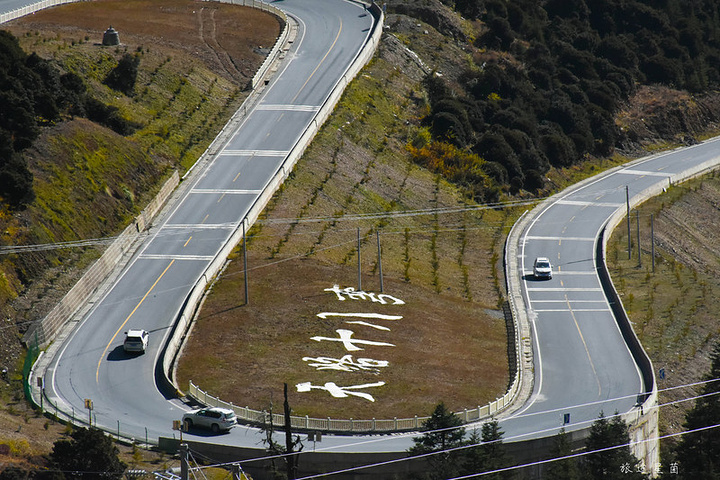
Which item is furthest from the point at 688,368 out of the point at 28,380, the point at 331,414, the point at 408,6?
the point at 408,6

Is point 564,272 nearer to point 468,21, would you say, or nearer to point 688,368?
point 688,368

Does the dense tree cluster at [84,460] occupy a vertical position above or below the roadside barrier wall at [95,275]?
→ above

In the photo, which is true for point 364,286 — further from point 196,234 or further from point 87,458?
point 87,458

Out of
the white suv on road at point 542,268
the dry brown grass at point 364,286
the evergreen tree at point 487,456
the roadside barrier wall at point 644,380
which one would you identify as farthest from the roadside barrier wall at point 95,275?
the roadside barrier wall at point 644,380

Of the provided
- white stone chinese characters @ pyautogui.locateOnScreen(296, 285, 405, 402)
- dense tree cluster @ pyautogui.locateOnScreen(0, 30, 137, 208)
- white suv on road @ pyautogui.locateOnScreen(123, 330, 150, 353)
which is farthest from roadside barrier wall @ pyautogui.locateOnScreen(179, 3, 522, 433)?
dense tree cluster @ pyautogui.locateOnScreen(0, 30, 137, 208)

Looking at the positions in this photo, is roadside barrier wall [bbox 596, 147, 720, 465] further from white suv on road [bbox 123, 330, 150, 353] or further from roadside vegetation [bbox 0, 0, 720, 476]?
white suv on road [bbox 123, 330, 150, 353]

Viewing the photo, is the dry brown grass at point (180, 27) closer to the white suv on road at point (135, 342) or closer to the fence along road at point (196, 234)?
the fence along road at point (196, 234)
